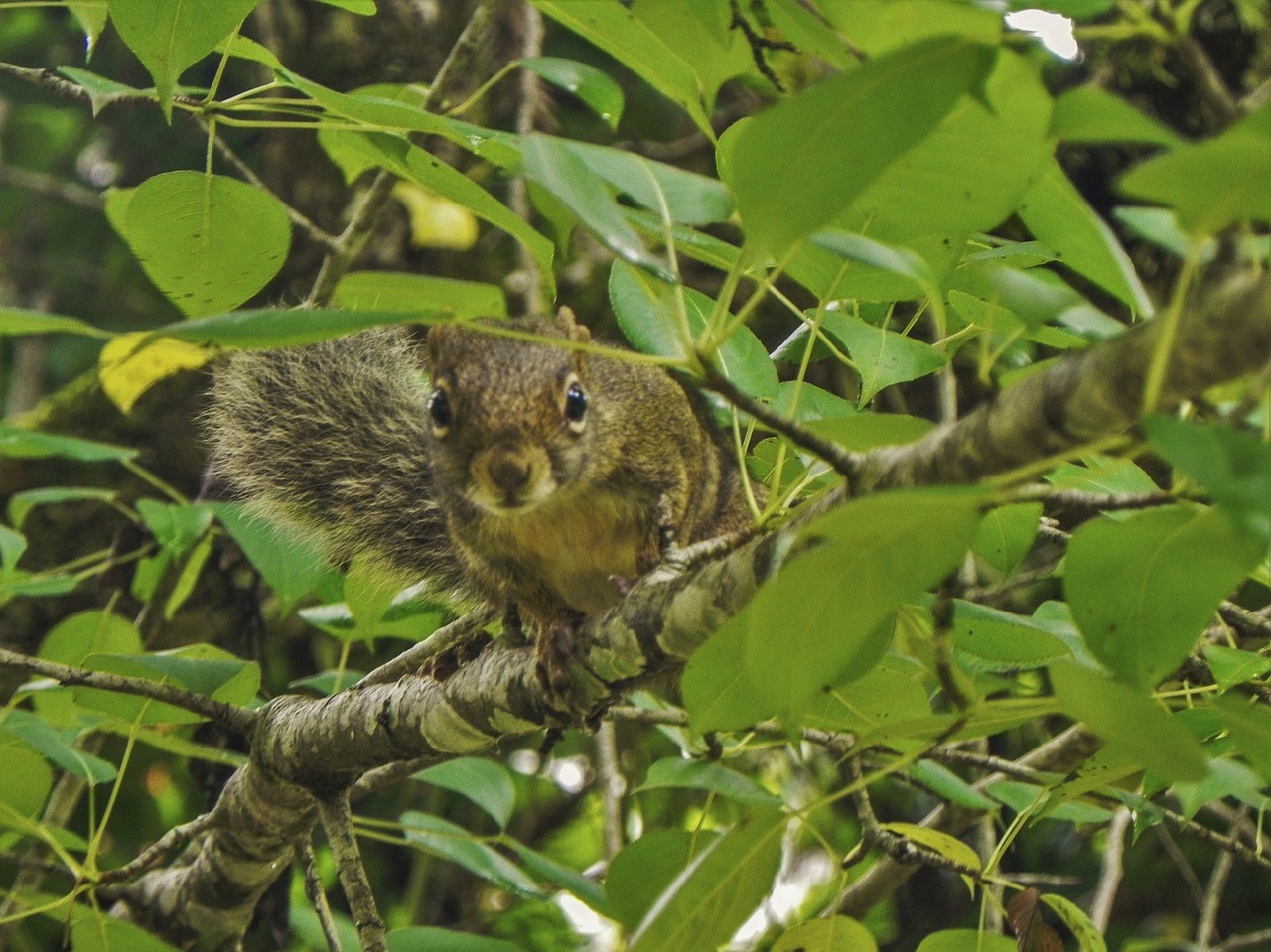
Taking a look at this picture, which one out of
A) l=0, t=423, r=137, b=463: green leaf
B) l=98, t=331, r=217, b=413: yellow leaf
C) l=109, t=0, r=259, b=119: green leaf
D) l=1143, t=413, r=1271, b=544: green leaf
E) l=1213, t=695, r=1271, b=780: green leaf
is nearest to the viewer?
l=1143, t=413, r=1271, b=544: green leaf

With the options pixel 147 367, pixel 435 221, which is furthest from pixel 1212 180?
pixel 435 221

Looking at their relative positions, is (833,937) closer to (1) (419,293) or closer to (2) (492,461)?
(2) (492,461)

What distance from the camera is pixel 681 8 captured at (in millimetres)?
1103

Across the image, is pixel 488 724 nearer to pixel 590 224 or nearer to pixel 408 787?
pixel 590 224

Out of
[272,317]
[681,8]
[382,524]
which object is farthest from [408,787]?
[272,317]

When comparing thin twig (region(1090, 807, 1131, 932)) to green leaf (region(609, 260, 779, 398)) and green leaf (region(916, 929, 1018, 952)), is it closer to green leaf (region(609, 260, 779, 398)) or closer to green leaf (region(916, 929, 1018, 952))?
green leaf (region(916, 929, 1018, 952))

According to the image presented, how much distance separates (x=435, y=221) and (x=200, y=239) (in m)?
1.71

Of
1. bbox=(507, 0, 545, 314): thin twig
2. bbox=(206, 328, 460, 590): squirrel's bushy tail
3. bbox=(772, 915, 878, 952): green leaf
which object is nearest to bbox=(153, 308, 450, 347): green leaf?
bbox=(772, 915, 878, 952): green leaf

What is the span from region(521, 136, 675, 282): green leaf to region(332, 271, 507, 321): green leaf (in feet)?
2.19

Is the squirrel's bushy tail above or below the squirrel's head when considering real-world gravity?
below

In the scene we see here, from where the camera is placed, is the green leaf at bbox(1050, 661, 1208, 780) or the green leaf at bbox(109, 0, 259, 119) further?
the green leaf at bbox(109, 0, 259, 119)

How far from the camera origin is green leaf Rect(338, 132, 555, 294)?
1013 mm

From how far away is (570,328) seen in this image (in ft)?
5.30

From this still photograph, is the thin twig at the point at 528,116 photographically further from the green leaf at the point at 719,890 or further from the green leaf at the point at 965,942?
the green leaf at the point at 719,890
